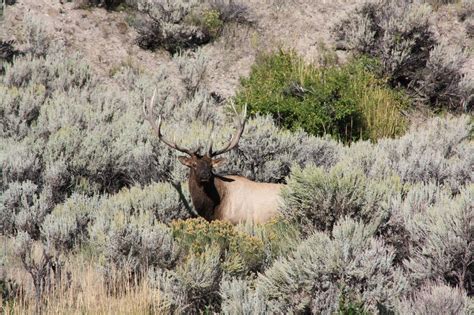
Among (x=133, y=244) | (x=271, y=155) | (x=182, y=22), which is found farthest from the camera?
(x=182, y=22)

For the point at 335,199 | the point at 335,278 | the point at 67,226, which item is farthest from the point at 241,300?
the point at 67,226

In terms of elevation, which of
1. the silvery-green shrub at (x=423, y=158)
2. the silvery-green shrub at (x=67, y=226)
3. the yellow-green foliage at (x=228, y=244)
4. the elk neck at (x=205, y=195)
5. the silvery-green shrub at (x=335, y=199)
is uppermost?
the silvery-green shrub at (x=335, y=199)

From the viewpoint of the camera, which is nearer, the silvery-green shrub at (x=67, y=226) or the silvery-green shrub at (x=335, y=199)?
the silvery-green shrub at (x=335, y=199)

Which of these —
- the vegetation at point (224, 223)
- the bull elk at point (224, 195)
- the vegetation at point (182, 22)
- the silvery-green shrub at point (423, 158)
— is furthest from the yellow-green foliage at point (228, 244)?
the vegetation at point (182, 22)

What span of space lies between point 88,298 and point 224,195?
124 inches

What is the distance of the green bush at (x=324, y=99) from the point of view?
1259cm

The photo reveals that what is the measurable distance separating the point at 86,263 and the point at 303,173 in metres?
2.23

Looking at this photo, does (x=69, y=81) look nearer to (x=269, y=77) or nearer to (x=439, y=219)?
(x=269, y=77)

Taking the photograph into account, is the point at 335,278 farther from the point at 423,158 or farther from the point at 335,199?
the point at 423,158

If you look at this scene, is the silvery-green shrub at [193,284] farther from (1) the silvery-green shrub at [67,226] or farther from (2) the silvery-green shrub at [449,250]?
(1) the silvery-green shrub at [67,226]

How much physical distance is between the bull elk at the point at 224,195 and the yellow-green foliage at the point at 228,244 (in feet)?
5.77

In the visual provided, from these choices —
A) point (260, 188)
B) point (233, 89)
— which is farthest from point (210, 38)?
point (260, 188)

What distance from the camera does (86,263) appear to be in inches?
266

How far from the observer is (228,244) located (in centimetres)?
652
